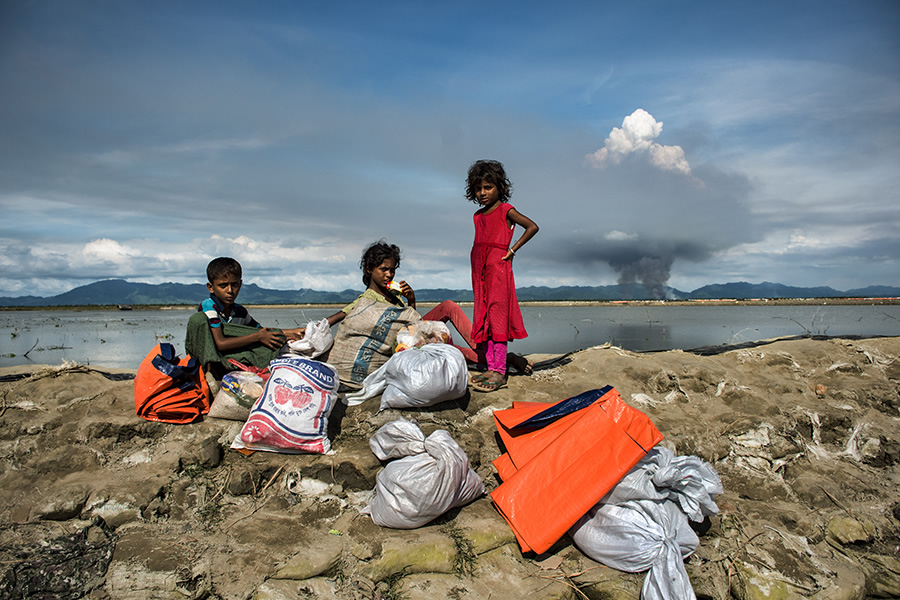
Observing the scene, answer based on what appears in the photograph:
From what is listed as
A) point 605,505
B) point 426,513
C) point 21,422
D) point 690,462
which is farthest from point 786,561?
point 21,422

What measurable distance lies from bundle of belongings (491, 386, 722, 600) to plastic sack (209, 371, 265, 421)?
1736mm

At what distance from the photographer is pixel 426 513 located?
8.29 ft

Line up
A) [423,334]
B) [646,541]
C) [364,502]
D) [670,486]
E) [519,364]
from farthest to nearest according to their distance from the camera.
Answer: [519,364] < [423,334] < [364,502] < [670,486] < [646,541]

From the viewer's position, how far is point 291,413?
2.92 metres

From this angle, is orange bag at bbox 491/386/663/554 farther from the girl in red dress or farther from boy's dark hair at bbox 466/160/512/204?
boy's dark hair at bbox 466/160/512/204

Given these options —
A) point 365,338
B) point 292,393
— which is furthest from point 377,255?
point 292,393

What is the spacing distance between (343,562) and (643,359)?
341 centimetres

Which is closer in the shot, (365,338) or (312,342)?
(312,342)

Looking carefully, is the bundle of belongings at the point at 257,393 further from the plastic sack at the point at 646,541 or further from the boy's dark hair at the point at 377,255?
the plastic sack at the point at 646,541

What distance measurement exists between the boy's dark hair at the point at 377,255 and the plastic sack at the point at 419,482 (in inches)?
62.9

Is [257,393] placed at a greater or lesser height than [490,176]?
lesser

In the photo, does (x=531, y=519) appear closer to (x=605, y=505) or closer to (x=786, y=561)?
(x=605, y=505)

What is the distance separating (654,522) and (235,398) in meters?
2.69

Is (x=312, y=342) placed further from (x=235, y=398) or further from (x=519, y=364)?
(x=519, y=364)
